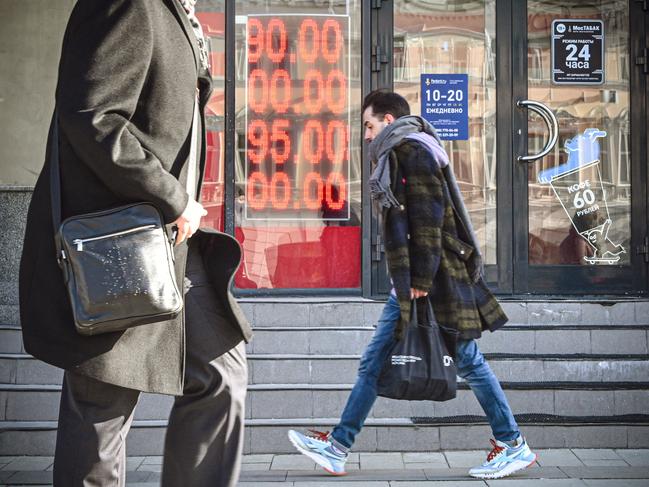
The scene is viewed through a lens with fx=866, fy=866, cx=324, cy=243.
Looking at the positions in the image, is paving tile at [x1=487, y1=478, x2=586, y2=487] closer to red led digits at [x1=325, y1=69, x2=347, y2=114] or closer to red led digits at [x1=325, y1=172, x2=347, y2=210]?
red led digits at [x1=325, y1=172, x2=347, y2=210]

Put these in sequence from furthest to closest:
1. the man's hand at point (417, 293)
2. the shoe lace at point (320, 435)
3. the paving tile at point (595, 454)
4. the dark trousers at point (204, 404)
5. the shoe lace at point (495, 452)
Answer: the paving tile at point (595, 454) → the shoe lace at point (320, 435) → the shoe lace at point (495, 452) → the man's hand at point (417, 293) → the dark trousers at point (204, 404)

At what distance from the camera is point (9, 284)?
6.21 metres

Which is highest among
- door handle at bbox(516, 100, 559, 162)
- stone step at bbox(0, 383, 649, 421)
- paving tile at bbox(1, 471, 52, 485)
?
door handle at bbox(516, 100, 559, 162)

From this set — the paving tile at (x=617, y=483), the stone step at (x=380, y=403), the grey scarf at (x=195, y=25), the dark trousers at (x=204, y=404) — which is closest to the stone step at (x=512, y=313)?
the stone step at (x=380, y=403)

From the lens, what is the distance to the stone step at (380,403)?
516cm

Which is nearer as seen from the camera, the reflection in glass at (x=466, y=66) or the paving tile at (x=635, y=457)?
the paving tile at (x=635, y=457)

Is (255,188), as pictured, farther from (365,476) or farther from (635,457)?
(635,457)

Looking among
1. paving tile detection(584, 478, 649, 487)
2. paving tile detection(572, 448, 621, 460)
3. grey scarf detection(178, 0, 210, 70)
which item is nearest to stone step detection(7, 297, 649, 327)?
paving tile detection(572, 448, 621, 460)

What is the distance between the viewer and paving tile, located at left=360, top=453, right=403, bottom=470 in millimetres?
4715

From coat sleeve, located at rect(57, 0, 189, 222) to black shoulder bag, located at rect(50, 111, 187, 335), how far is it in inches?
3.0

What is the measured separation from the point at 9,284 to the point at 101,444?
13.5 ft

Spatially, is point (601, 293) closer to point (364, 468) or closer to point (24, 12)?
point (364, 468)

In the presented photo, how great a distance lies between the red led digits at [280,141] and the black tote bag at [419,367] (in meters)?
2.56

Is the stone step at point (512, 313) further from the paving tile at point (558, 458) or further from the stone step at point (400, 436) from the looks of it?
the paving tile at point (558, 458)
